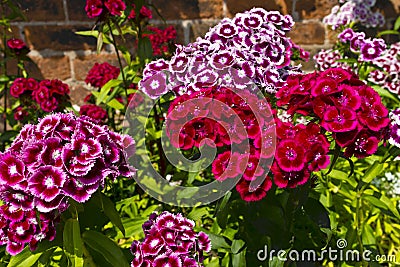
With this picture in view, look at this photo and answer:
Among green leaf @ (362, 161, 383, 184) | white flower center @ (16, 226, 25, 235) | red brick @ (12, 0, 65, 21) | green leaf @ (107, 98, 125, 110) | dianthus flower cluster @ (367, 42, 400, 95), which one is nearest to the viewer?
white flower center @ (16, 226, 25, 235)

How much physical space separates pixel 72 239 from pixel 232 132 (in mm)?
551

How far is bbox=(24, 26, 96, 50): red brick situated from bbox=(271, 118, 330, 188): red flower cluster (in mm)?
2243

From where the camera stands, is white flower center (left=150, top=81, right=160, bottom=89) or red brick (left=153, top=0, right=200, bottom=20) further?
red brick (left=153, top=0, right=200, bottom=20)

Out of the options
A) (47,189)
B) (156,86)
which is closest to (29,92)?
(156,86)

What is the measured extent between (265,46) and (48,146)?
3.01 feet

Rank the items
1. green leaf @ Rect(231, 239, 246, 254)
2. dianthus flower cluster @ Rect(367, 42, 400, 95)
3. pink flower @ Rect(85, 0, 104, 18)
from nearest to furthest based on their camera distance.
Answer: green leaf @ Rect(231, 239, 246, 254)
pink flower @ Rect(85, 0, 104, 18)
dianthus flower cluster @ Rect(367, 42, 400, 95)

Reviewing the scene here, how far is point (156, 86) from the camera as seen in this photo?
1894mm

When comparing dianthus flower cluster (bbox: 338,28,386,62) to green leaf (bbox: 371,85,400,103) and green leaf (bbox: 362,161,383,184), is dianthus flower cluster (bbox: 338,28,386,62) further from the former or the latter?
green leaf (bbox: 362,161,383,184)

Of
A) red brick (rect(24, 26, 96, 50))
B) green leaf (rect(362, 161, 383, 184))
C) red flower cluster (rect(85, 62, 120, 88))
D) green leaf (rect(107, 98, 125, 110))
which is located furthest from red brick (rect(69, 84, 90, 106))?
green leaf (rect(362, 161, 383, 184))

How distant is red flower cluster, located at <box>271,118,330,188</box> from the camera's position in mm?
1391

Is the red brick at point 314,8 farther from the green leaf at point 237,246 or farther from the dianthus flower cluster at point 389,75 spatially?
the green leaf at point 237,246

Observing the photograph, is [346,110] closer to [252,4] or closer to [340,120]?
[340,120]

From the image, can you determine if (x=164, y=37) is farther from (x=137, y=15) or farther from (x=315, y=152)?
(x=315, y=152)

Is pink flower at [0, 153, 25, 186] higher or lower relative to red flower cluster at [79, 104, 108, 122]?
higher
